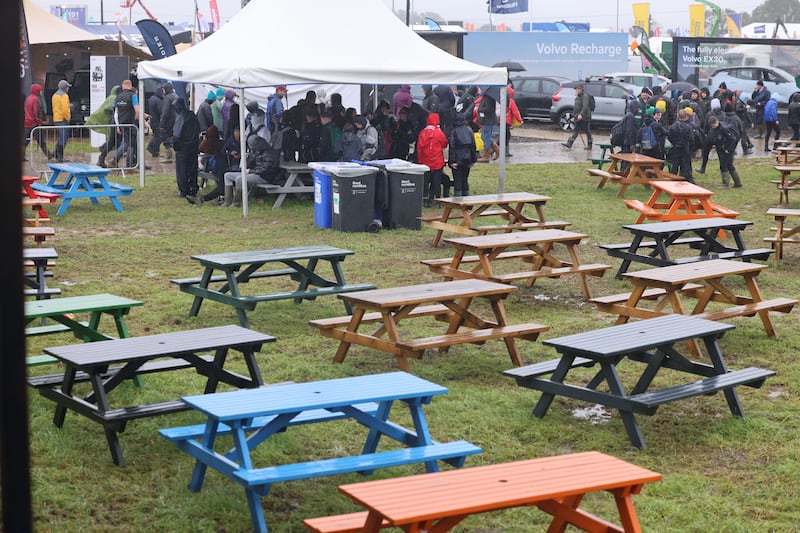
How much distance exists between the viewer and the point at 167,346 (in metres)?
6.16

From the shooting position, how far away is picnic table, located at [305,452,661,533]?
3.95 m

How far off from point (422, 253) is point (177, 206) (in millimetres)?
5315

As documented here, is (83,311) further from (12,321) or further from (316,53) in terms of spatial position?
(316,53)

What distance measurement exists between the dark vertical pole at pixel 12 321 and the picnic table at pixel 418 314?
18.5ft

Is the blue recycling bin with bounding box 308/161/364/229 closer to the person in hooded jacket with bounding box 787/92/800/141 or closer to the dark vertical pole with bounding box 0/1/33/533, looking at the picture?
the dark vertical pole with bounding box 0/1/33/533

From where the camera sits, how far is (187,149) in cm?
1723

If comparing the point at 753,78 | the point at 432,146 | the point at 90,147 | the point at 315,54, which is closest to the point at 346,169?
the point at 315,54

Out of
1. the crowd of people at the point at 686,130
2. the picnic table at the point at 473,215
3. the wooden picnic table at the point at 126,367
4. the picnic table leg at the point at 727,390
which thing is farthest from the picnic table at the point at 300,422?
the crowd of people at the point at 686,130

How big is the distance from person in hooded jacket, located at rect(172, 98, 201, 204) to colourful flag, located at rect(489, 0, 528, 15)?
46.0 m

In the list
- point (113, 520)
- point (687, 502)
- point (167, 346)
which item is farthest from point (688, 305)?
point (113, 520)

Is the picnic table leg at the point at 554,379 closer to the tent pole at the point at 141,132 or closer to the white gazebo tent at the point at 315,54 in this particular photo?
the white gazebo tent at the point at 315,54

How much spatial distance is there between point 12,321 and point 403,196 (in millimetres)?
12972

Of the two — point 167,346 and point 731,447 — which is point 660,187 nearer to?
point 731,447

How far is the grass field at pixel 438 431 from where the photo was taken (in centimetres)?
527
